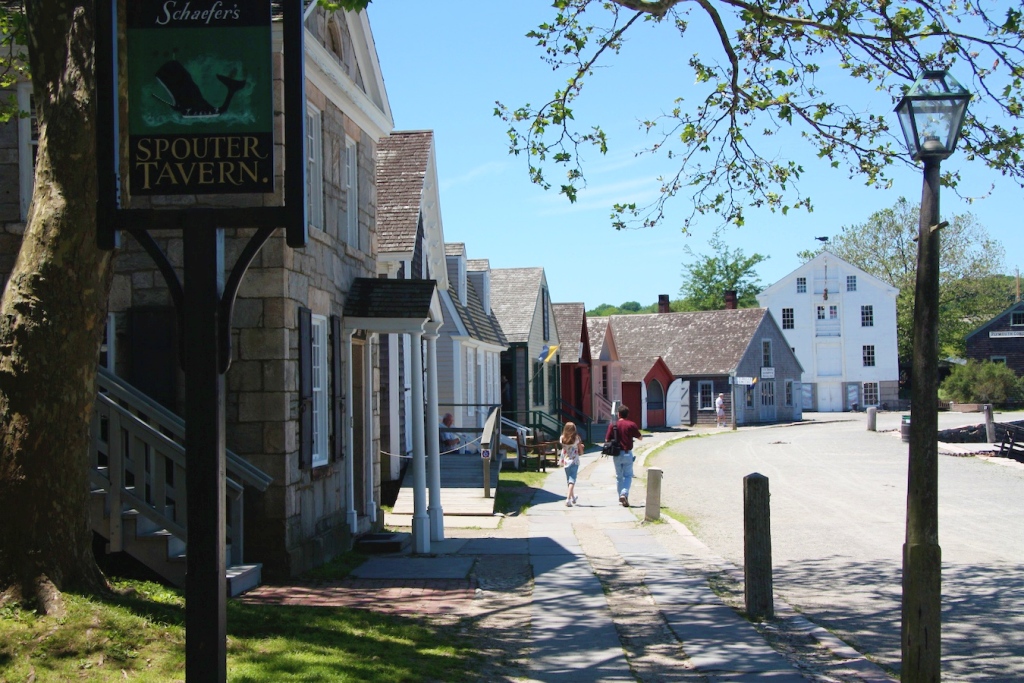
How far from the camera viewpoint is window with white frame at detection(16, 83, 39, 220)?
36.1ft

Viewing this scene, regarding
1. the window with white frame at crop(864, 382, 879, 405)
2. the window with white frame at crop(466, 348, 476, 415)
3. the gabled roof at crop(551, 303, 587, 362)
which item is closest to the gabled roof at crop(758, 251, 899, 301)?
the window with white frame at crop(864, 382, 879, 405)

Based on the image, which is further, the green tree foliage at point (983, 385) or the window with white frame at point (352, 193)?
the green tree foliage at point (983, 385)

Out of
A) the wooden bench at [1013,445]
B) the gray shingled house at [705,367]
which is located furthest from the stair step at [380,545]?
the gray shingled house at [705,367]

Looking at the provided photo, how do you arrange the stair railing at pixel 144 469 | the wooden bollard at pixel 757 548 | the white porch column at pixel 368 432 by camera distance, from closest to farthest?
1. the wooden bollard at pixel 757 548
2. the stair railing at pixel 144 469
3. the white porch column at pixel 368 432

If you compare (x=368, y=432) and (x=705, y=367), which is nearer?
(x=368, y=432)

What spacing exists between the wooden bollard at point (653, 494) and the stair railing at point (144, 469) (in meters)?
6.92

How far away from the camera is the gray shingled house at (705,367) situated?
5194cm

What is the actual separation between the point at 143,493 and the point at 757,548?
547 cm

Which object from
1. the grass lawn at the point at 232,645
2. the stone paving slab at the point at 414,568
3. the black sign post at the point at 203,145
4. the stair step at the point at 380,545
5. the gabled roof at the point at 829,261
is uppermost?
the gabled roof at the point at 829,261

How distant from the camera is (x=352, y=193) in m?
13.7

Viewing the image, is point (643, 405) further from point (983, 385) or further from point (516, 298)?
point (983, 385)

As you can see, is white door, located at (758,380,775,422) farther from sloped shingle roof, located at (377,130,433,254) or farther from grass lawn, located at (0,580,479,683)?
grass lawn, located at (0,580,479,683)

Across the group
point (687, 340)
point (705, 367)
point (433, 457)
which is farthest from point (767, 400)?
point (433, 457)

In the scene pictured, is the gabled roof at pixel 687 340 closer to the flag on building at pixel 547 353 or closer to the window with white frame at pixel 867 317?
the window with white frame at pixel 867 317
